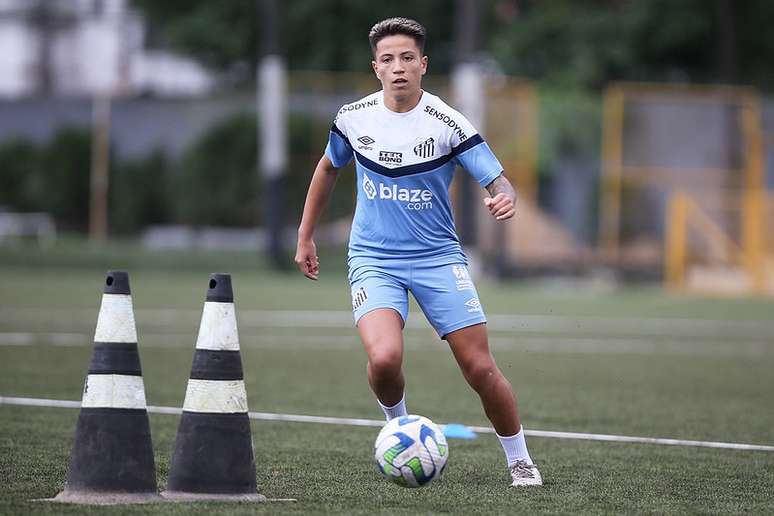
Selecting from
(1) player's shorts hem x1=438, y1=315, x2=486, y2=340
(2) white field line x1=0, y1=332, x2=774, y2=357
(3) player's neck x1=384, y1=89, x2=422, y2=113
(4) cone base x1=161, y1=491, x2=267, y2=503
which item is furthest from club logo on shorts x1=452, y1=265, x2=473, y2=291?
(2) white field line x1=0, y1=332, x2=774, y2=357

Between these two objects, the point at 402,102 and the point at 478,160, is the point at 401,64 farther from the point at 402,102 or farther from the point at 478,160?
the point at 478,160

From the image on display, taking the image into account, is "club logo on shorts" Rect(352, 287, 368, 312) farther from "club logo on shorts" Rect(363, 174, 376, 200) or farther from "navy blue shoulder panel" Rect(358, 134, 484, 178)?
"navy blue shoulder panel" Rect(358, 134, 484, 178)

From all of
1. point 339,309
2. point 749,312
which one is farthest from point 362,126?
point 749,312

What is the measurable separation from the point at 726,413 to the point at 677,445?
5.80 feet

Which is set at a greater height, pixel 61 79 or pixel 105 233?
pixel 61 79

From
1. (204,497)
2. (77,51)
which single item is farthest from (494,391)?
(77,51)

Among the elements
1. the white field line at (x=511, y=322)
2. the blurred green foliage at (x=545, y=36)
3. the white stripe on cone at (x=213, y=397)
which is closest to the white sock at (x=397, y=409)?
the white stripe on cone at (x=213, y=397)

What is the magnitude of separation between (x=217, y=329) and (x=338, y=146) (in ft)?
4.77

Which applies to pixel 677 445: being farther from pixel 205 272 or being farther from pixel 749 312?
pixel 205 272

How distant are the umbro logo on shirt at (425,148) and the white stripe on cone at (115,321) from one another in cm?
161

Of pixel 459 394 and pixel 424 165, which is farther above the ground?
pixel 424 165

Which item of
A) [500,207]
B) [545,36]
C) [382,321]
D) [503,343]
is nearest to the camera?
[500,207]

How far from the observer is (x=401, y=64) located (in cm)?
671

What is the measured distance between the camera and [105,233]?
38000 mm
